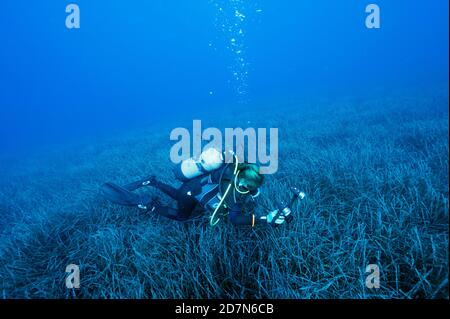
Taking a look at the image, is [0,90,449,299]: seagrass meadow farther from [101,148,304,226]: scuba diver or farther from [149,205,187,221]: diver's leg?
[101,148,304,226]: scuba diver

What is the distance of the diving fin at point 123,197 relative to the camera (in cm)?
368

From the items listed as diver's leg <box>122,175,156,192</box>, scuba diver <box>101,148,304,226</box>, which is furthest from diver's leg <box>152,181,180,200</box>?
diver's leg <box>122,175,156,192</box>

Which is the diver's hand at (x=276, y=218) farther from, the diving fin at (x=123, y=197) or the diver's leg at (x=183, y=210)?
the diving fin at (x=123, y=197)

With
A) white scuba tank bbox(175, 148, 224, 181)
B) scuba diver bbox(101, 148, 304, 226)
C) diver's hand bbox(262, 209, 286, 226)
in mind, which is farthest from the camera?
white scuba tank bbox(175, 148, 224, 181)

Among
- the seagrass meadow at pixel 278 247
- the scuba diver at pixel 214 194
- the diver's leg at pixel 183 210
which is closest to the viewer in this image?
the seagrass meadow at pixel 278 247

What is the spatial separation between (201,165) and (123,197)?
4.96 feet

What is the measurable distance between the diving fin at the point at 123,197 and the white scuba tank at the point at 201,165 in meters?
0.71

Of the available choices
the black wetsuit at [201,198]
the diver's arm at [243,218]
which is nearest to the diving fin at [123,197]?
the black wetsuit at [201,198]

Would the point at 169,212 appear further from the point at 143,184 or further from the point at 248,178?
the point at 248,178

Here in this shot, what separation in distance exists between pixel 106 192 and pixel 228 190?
223cm

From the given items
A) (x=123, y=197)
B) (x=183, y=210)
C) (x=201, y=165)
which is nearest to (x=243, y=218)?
(x=201, y=165)

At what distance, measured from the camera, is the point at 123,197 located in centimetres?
388

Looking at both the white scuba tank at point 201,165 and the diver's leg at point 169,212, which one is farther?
the diver's leg at point 169,212

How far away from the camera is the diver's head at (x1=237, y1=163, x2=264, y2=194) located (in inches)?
108
